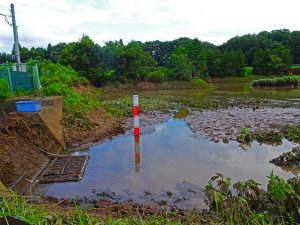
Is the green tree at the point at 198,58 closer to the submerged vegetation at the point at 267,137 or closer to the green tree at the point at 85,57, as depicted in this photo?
the green tree at the point at 85,57

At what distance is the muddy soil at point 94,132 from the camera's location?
8109mm

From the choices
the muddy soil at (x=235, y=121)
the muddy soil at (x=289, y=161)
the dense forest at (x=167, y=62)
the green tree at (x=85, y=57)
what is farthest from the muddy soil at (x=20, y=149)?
the green tree at (x=85, y=57)

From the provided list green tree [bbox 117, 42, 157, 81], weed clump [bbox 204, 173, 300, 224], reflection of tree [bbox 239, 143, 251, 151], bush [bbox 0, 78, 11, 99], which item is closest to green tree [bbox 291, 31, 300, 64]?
green tree [bbox 117, 42, 157, 81]

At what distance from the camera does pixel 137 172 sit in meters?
5.85

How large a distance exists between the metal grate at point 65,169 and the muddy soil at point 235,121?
3.83 m

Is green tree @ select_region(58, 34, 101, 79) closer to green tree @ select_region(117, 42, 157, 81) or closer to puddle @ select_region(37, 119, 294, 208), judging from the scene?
green tree @ select_region(117, 42, 157, 81)

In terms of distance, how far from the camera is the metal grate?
5.43 m

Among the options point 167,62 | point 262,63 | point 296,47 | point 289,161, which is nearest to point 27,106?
point 289,161

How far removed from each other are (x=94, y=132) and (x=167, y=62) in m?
35.7

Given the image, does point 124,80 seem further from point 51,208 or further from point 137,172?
point 51,208

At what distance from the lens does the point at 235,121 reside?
10.9 m

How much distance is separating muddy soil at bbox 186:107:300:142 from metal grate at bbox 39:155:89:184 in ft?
12.6

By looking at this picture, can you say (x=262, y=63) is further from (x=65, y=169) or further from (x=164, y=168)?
(x=65, y=169)

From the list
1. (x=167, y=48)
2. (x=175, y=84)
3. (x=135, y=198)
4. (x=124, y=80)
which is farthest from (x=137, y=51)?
(x=167, y=48)
